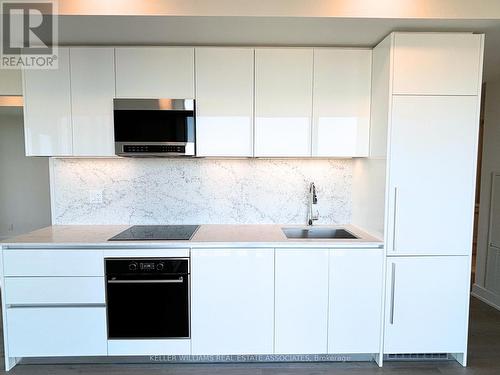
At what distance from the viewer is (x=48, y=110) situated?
89.6 inches

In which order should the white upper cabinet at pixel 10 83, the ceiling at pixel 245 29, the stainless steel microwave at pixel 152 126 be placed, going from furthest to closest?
1. the white upper cabinet at pixel 10 83
2. the stainless steel microwave at pixel 152 126
3. the ceiling at pixel 245 29

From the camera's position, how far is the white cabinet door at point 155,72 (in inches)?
88.5

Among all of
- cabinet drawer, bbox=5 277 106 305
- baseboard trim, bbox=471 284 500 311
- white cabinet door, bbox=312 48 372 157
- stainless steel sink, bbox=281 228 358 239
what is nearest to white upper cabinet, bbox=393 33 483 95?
white cabinet door, bbox=312 48 372 157

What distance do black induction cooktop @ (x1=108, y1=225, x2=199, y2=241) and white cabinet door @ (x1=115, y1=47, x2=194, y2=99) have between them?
1033mm

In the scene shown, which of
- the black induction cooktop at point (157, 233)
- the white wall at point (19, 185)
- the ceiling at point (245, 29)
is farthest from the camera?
the white wall at point (19, 185)

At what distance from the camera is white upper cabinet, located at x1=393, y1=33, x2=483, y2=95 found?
196 centimetres

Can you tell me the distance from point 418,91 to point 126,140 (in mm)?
2066

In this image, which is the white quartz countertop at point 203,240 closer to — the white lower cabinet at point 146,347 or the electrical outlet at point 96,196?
the electrical outlet at point 96,196

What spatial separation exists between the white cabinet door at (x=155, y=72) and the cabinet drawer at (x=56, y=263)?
1182 millimetres

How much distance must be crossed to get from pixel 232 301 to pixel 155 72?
1762 mm

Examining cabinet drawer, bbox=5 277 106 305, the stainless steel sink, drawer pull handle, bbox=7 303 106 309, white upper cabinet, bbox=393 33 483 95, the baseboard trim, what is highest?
white upper cabinet, bbox=393 33 483 95

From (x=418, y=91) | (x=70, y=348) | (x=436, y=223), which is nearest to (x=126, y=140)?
(x=70, y=348)

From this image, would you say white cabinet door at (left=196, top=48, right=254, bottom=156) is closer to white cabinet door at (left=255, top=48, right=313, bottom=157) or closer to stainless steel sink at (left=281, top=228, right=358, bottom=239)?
white cabinet door at (left=255, top=48, right=313, bottom=157)

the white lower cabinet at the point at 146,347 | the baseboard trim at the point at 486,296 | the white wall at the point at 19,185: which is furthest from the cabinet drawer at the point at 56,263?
the white wall at the point at 19,185
